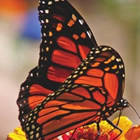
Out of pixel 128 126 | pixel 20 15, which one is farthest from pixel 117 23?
pixel 128 126

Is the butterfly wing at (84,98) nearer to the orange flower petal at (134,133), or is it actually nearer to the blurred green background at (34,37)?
the orange flower petal at (134,133)

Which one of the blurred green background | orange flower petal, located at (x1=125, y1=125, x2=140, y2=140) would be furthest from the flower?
the blurred green background

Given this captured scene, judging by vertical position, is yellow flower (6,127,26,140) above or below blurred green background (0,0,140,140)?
below

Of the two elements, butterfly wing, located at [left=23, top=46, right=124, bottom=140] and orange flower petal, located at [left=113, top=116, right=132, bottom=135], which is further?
orange flower petal, located at [left=113, top=116, right=132, bottom=135]

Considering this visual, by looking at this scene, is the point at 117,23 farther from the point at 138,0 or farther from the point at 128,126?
the point at 128,126

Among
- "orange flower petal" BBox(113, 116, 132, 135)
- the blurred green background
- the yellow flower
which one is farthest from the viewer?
the blurred green background

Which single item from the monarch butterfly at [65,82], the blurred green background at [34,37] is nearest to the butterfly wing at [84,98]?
the monarch butterfly at [65,82]

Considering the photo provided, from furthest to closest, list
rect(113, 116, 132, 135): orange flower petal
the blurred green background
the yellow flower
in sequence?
the blurred green background → rect(113, 116, 132, 135): orange flower petal → the yellow flower

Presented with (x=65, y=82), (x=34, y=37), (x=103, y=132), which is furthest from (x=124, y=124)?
(x=34, y=37)

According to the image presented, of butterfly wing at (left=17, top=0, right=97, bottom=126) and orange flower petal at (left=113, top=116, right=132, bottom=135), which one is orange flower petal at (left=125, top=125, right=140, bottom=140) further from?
butterfly wing at (left=17, top=0, right=97, bottom=126)
